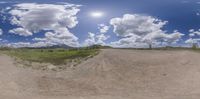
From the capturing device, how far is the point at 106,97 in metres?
21.2

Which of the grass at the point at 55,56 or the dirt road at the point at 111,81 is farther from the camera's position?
the grass at the point at 55,56

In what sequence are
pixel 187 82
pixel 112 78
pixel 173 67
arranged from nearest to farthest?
pixel 187 82 → pixel 112 78 → pixel 173 67

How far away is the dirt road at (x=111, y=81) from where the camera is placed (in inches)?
871

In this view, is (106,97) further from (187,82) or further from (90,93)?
(187,82)

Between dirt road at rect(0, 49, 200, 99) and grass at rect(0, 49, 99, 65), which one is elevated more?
grass at rect(0, 49, 99, 65)

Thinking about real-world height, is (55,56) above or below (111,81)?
above

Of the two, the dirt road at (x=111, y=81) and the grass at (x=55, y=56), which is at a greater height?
the grass at (x=55, y=56)

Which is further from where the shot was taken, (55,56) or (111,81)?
(55,56)

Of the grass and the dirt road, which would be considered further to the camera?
the grass

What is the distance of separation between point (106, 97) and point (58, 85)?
16.3 ft

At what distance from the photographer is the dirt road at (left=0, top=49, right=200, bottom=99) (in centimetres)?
2212

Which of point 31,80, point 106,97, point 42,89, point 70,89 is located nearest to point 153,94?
point 106,97

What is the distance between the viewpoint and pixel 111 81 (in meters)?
26.2

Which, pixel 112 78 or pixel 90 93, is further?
pixel 112 78
